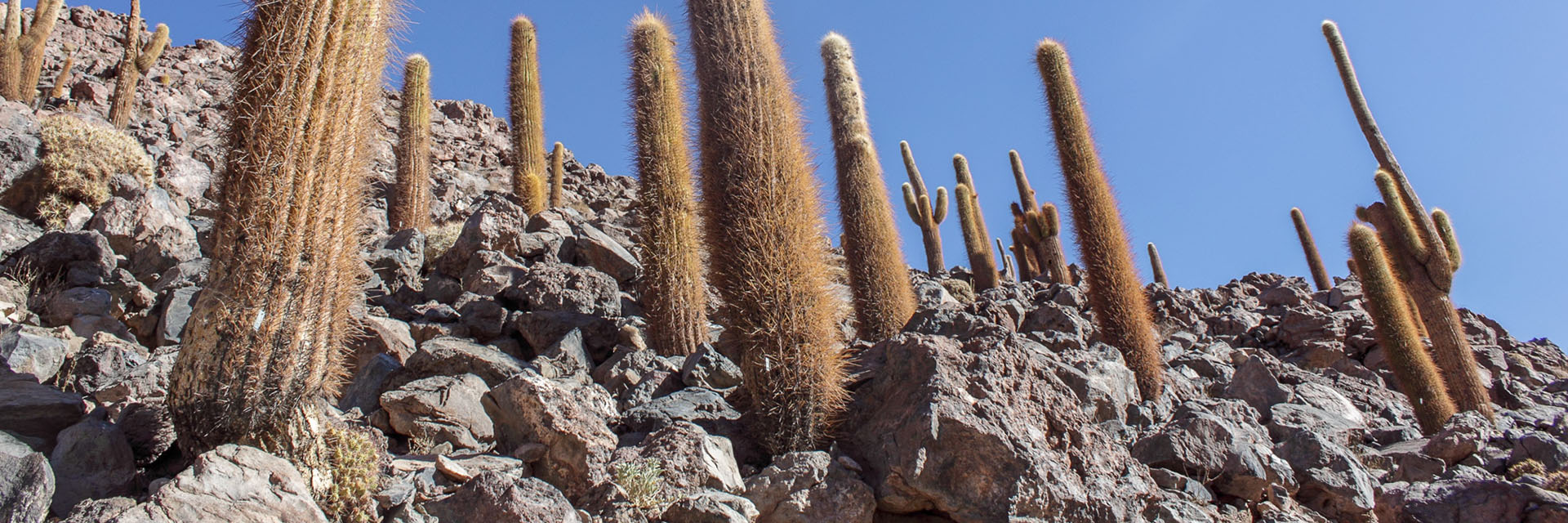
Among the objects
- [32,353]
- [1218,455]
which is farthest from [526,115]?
[1218,455]

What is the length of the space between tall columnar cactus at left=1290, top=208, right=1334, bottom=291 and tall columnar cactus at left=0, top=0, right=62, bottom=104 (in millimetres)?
18928

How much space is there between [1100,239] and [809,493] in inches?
173

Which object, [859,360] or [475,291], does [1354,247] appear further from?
[475,291]

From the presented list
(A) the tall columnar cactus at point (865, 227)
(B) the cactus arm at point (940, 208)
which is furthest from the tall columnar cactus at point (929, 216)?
(A) the tall columnar cactus at point (865, 227)

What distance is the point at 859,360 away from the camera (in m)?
4.78

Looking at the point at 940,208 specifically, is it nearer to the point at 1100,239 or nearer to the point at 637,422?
the point at 1100,239

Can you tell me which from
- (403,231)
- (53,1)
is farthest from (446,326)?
(53,1)

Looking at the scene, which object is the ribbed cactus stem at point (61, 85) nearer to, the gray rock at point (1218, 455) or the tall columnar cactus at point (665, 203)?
the tall columnar cactus at point (665, 203)

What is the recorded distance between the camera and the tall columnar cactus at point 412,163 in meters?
10.5

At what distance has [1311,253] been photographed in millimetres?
15164

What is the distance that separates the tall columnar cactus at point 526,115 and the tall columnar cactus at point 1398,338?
27.8ft

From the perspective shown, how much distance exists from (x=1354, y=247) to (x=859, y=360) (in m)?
6.00

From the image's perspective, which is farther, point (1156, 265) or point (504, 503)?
point (1156, 265)

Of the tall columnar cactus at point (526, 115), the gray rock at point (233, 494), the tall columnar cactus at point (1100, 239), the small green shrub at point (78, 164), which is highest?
the tall columnar cactus at point (526, 115)
